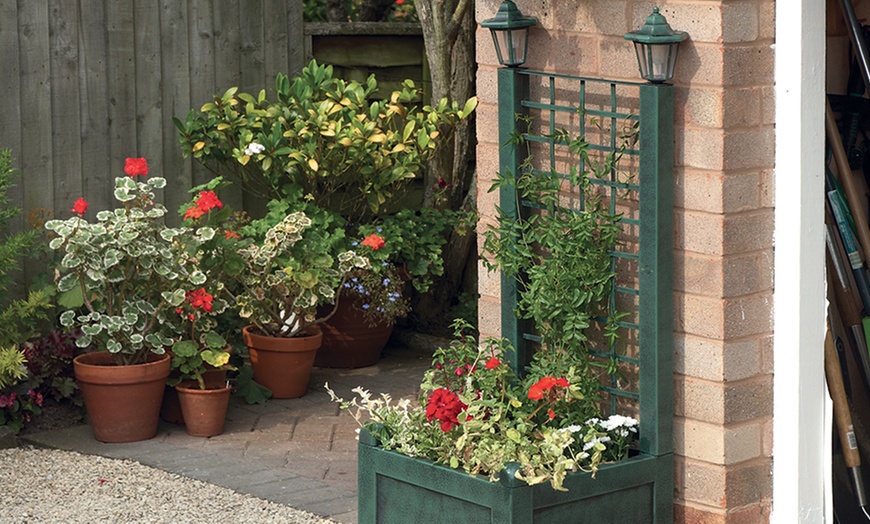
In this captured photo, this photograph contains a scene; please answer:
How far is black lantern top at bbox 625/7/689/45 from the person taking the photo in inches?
141

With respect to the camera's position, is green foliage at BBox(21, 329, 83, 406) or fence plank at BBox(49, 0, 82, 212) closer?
green foliage at BBox(21, 329, 83, 406)

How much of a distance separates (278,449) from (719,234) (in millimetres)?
2330

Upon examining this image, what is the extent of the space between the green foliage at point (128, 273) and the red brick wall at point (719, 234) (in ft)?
6.85

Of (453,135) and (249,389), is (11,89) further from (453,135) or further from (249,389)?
(453,135)

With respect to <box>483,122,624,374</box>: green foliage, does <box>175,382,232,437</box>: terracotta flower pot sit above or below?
below

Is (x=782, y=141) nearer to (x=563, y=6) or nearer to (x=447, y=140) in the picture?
(x=563, y=6)

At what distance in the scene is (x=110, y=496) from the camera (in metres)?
4.82

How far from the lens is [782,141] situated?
3.67 meters

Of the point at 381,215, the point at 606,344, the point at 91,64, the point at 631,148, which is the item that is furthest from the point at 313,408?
the point at 631,148

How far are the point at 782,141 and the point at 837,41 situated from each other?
3.81 feet

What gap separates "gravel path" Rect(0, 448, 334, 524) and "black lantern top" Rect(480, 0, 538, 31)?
66.3 inches

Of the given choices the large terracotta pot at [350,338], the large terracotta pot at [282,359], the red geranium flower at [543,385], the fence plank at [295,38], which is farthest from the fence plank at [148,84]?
the red geranium flower at [543,385]

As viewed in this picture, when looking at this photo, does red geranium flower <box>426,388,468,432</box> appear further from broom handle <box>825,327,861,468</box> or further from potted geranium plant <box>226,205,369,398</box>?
potted geranium plant <box>226,205,369,398</box>

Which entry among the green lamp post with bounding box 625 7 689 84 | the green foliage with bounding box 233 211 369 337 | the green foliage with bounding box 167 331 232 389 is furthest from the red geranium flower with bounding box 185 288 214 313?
the green lamp post with bounding box 625 7 689 84
